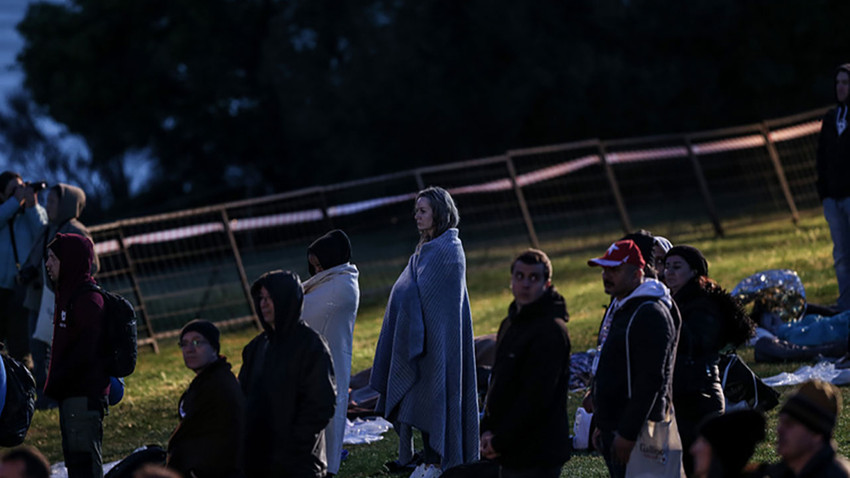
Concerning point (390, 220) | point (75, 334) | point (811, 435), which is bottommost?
point (811, 435)

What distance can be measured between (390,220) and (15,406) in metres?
11.6

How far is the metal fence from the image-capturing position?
16.8m

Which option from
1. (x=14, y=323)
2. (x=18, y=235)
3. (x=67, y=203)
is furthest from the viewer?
(x=14, y=323)

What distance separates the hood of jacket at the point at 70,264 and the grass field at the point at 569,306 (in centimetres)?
246

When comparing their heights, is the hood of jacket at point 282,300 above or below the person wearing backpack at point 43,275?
below

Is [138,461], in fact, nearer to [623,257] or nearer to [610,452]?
[610,452]

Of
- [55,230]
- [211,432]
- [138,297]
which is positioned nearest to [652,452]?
[211,432]

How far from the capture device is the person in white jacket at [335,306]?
790 centimetres

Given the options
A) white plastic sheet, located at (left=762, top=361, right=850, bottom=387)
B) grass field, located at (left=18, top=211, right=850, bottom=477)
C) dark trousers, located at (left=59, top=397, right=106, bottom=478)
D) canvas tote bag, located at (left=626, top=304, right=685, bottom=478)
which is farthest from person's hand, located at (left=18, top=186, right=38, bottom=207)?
canvas tote bag, located at (left=626, top=304, right=685, bottom=478)

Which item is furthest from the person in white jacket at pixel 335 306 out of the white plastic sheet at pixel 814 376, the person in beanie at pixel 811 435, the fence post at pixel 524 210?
the fence post at pixel 524 210

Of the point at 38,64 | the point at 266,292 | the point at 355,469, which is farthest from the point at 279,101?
the point at 266,292

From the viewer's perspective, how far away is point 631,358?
230 inches

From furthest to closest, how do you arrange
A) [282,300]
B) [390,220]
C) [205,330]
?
[390,220]
[205,330]
[282,300]

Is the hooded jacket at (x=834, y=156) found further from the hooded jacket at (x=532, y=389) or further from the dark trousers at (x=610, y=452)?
the hooded jacket at (x=532, y=389)
